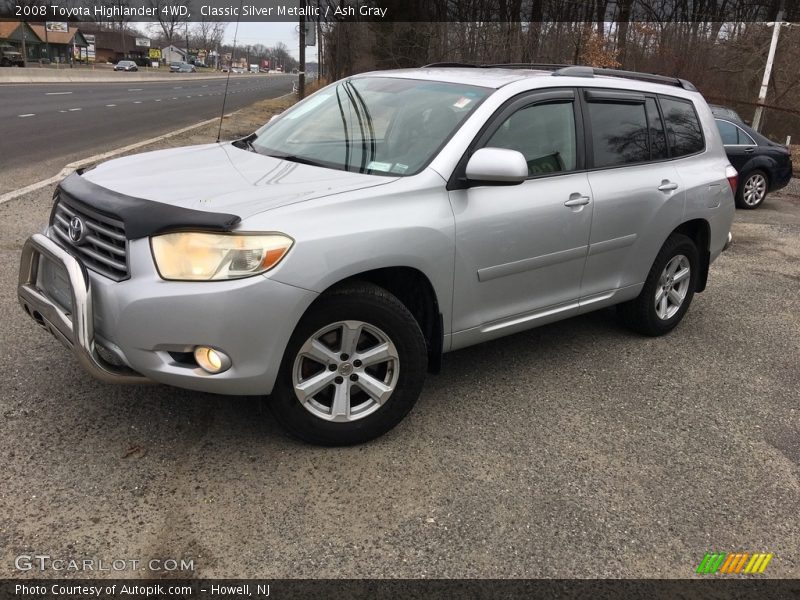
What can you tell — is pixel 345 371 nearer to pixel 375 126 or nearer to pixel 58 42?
pixel 375 126

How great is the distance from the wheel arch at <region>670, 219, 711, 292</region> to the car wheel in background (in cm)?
748

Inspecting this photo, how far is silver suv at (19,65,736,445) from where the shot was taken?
9.34ft

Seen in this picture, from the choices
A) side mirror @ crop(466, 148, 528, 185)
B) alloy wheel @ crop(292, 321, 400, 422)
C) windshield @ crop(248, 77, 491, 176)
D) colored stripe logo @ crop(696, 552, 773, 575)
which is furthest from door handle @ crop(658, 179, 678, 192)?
colored stripe logo @ crop(696, 552, 773, 575)

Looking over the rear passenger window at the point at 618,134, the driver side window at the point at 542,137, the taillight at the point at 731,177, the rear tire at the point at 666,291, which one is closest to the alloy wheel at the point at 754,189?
the taillight at the point at 731,177

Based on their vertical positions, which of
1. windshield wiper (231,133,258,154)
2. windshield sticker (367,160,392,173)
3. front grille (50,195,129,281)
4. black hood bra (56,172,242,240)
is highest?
windshield sticker (367,160,392,173)

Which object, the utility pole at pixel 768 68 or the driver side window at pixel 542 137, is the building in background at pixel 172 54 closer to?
the utility pole at pixel 768 68

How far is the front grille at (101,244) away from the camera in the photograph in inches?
114

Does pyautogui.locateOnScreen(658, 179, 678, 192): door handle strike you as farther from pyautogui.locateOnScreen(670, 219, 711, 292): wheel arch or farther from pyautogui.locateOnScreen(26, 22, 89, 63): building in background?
pyautogui.locateOnScreen(26, 22, 89, 63): building in background

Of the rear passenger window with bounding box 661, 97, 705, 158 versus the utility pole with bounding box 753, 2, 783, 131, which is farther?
the utility pole with bounding box 753, 2, 783, 131

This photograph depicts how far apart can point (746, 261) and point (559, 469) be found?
588 centimetres

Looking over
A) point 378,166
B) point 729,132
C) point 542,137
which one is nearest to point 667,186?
point 542,137

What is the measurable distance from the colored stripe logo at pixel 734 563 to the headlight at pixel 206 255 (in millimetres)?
2128

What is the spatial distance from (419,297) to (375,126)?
107cm

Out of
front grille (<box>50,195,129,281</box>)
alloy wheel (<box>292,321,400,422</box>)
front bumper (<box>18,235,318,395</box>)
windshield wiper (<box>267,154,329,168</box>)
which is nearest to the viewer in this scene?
front bumper (<box>18,235,318,395</box>)
